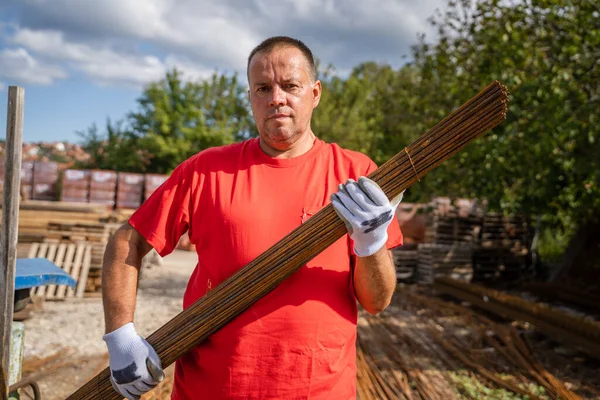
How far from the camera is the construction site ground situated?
15.6 ft

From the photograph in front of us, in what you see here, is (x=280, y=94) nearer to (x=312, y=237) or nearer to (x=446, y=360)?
(x=312, y=237)

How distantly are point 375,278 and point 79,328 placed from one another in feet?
18.5

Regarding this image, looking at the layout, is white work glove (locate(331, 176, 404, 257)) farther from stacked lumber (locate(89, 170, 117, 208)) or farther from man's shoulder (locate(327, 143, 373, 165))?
stacked lumber (locate(89, 170, 117, 208))

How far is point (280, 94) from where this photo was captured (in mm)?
1810

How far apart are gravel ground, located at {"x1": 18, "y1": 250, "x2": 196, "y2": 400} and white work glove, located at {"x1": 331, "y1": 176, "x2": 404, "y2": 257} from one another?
12.6ft

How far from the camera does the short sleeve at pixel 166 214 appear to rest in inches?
68.6

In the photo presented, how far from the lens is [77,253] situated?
8219mm

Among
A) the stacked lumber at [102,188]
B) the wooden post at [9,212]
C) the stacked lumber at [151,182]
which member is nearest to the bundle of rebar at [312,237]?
the wooden post at [9,212]

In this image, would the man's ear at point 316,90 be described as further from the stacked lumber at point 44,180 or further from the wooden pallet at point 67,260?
the stacked lumber at point 44,180

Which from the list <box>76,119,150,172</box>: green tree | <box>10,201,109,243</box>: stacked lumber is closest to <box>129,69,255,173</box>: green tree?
<box>76,119,150,172</box>: green tree

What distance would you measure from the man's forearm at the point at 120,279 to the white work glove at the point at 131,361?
4 cm

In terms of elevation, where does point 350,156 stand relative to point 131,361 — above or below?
above

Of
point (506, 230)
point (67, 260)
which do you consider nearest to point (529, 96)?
point (506, 230)

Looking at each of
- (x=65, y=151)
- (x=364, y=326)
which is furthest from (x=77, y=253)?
(x=65, y=151)
